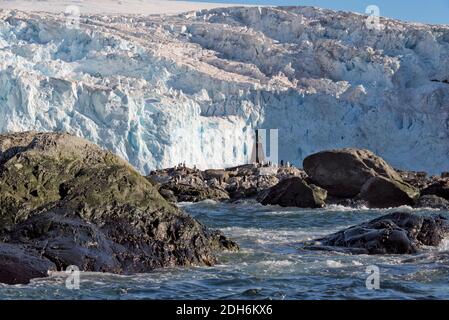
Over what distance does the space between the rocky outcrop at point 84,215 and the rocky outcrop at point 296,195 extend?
10.5 m

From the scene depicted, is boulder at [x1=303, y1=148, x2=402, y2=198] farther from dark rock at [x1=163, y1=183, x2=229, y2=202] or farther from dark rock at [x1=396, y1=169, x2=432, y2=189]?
dark rock at [x1=163, y1=183, x2=229, y2=202]

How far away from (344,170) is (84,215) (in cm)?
1436

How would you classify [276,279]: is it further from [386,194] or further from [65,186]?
[386,194]

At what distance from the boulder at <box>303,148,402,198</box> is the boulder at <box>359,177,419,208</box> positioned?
0.51 metres

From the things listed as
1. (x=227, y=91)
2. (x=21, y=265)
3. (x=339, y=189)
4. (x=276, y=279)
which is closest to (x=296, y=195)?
(x=339, y=189)

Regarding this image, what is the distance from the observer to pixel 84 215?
9117 millimetres

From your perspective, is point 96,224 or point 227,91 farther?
point 227,91

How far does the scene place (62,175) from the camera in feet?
32.0

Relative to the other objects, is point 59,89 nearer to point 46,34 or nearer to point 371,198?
point 46,34

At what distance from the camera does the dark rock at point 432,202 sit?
68.7ft

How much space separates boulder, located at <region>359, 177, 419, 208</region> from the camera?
21.3 meters

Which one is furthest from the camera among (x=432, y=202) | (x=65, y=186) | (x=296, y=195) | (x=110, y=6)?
(x=110, y=6)

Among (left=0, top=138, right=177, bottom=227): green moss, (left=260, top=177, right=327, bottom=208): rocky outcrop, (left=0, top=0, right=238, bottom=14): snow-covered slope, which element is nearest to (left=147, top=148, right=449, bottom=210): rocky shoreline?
(left=260, top=177, right=327, bottom=208): rocky outcrop
